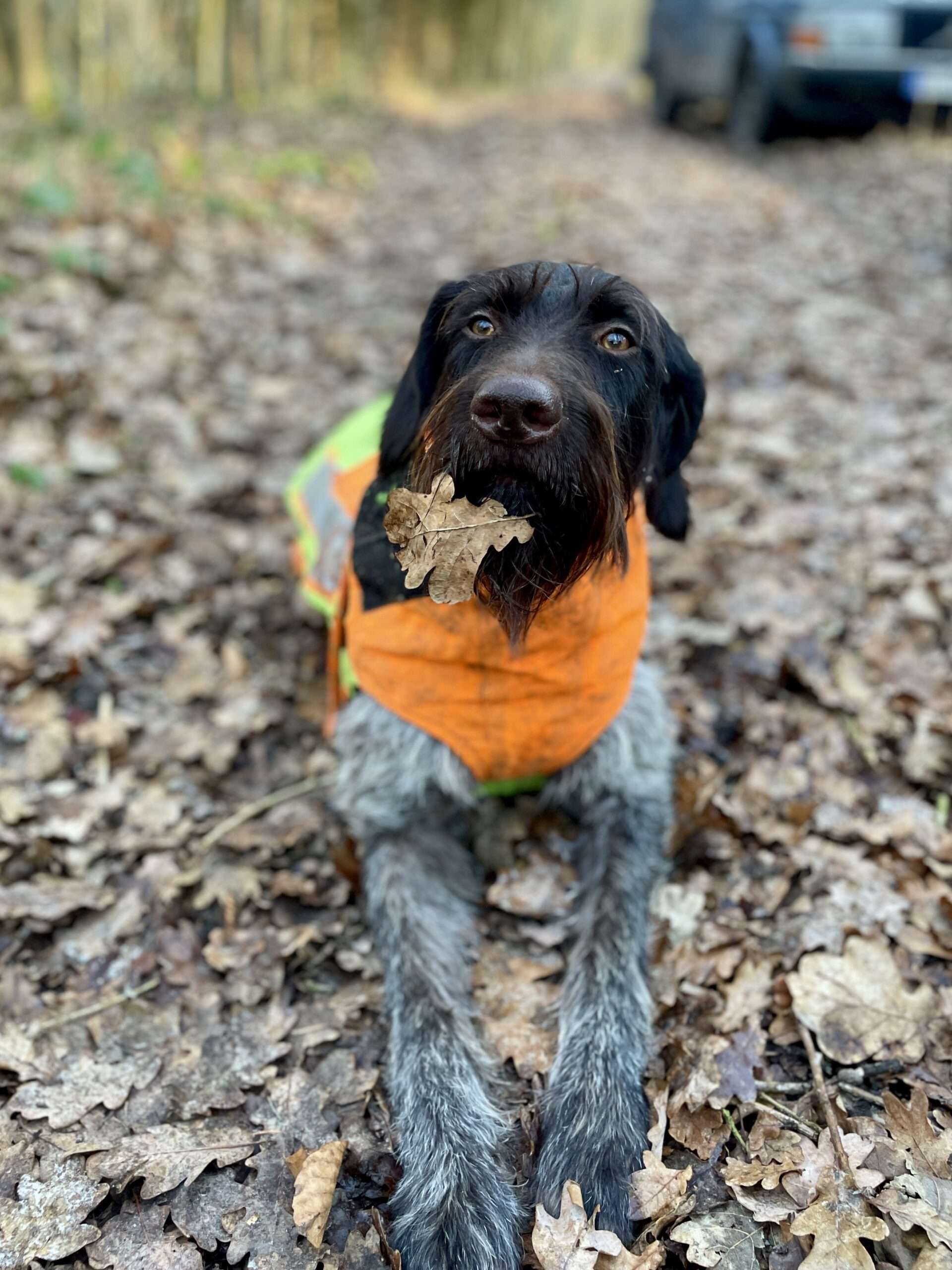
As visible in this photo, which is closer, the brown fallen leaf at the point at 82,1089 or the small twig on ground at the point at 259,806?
the brown fallen leaf at the point at 82,1089

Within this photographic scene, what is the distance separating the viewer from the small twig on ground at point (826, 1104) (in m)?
2.40

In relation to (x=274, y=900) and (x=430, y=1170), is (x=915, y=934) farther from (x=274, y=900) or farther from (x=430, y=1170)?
(x=274, y=900)

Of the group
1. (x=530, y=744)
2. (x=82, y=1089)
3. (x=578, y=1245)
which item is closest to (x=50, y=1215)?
(x=82, y=1089)

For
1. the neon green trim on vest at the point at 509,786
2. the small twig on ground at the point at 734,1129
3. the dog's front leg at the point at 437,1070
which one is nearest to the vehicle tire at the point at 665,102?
the neon green trim on vest at the point at 509,786

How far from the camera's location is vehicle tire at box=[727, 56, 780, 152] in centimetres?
1238

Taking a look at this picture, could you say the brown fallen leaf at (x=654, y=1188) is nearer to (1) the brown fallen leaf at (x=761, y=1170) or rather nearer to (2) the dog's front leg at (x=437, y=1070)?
(1) the brown fallen leaf at (x=761, y=1170)

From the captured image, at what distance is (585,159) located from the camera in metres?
14.1

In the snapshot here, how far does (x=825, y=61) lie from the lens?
443 inches

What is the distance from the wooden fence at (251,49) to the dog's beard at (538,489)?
10866 millimetres

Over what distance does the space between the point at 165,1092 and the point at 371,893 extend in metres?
0.85

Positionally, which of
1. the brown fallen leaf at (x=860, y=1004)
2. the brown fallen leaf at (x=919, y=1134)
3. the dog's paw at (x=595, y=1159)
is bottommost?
the dog's paw at (x=595, y=1159)

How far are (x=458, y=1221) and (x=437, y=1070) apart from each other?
1.39 ft

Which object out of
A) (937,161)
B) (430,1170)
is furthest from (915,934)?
(937,161)

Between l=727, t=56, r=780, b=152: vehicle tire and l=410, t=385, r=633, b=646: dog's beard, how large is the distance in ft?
38.1
